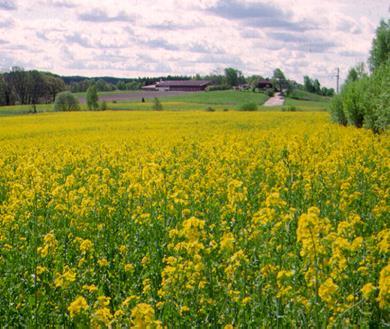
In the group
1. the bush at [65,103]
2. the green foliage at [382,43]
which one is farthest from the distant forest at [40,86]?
the green foliage at [382,43]

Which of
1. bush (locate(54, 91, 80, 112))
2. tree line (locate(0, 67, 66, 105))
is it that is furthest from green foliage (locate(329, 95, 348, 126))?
tree line (locate(0, 67, 66, 105))

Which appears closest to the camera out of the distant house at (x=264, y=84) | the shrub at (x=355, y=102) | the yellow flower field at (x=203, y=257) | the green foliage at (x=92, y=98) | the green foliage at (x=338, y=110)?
the yellow flower field at (x=203, y=257)

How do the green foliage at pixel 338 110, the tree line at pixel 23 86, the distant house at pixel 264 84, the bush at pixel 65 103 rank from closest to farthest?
the green foliage at pixel 338 110, the bush at pixel 65 103, the tree line at pixel 23 86, the distant house at pixel 264 84

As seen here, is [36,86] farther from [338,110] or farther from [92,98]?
[338,110]

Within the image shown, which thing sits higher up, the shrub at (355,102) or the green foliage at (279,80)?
the green foliage at (279,80)

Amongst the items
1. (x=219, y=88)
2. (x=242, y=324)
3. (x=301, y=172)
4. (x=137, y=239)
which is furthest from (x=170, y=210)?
(x=219, y=88)

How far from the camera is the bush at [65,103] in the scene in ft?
241

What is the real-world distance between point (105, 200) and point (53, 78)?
A: 105 m

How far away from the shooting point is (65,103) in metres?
73.6

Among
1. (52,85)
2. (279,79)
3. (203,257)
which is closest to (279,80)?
(279,79)

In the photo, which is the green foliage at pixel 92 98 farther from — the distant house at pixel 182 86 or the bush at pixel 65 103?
the distant house at pixel 182 86

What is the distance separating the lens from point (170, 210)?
302 inches

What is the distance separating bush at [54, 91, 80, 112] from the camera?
241ft

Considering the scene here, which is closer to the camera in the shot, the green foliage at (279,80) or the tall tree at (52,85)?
the tall tree at (52,85)
